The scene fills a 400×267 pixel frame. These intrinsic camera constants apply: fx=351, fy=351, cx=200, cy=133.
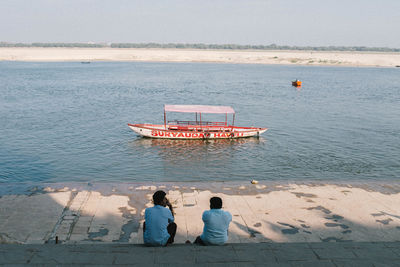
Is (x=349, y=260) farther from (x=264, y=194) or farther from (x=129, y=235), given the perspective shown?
(x=264, y=194)

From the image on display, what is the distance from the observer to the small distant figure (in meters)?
8.48

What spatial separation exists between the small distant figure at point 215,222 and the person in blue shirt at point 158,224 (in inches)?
35.4

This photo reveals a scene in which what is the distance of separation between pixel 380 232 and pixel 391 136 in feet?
78.0

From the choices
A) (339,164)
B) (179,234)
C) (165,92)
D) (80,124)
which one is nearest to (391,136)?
(339,164)

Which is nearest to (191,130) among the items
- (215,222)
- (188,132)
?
(188,132)

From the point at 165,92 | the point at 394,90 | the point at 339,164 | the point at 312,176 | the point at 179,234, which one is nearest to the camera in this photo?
the point at 179,234

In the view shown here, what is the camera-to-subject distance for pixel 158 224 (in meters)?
8.46

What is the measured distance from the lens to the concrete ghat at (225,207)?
1252 centimetres

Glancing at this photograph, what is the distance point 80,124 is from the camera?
37.1 metres

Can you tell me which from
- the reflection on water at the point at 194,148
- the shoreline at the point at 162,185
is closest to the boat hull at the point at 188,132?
the reflection on water at the point at 194,148

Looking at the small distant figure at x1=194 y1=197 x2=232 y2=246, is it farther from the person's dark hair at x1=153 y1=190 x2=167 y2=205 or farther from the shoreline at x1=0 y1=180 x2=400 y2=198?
the shoreline at x1=0 y1=180 x2=400 y2=198

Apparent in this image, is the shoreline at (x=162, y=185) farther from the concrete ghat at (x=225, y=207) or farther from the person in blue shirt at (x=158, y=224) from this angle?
the person in blue shirt at (x=158, y=224)

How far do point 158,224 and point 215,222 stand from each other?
138 centimetres

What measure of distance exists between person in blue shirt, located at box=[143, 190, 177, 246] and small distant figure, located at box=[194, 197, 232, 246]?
0.90m
